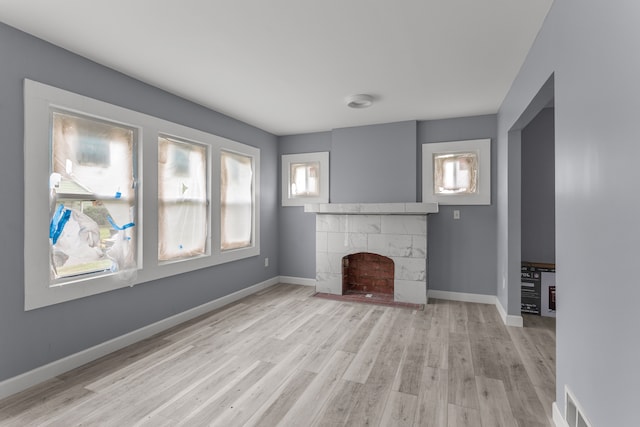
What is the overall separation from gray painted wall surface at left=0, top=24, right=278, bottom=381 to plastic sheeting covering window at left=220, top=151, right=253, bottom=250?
0.64 meters

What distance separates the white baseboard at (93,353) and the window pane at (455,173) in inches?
133

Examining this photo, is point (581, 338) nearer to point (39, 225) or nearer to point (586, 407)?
point (586, 407)

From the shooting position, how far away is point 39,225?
2295 millimetres

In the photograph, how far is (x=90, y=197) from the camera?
2625 millimetres

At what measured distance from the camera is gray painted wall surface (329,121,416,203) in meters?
4.56

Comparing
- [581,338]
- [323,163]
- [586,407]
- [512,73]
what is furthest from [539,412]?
[323,163]

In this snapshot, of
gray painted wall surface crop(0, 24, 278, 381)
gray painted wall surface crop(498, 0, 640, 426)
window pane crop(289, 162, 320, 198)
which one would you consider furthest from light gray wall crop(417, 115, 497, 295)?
gray painted wall surface crop(0, 24, 278, 381)

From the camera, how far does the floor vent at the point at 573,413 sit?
1.51 m

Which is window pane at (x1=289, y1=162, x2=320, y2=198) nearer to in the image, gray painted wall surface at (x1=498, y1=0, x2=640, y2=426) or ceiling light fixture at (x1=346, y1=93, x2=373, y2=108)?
ceiling light fixture at (x1=346, y1=93, x2=373, y2=108)

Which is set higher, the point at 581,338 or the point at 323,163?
the point at 323,163

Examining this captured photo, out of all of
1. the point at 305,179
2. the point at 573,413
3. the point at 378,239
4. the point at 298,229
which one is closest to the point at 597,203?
the point at 573,413

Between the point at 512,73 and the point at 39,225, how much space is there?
4094 mm

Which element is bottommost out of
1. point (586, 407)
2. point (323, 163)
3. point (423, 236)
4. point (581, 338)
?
point (586, 407)

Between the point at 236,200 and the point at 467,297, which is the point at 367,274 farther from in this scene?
the point at 236,200
